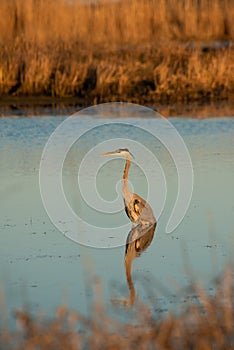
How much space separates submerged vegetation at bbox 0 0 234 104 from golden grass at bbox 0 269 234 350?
9.97 metres

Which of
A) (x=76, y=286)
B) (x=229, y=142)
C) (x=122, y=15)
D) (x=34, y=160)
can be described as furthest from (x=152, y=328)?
(x=122, y=15)

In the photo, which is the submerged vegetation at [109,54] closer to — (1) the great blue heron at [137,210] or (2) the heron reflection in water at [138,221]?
(2) the heron reflection in water at [138,221]

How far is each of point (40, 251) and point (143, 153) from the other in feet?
13.7

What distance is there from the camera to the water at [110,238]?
6.14 metres

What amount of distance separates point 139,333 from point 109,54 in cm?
1184

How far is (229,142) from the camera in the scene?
461 inches

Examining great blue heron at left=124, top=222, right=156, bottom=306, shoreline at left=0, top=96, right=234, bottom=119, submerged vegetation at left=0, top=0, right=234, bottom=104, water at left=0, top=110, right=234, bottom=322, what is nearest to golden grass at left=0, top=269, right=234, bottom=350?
water at left=0, top=110, right=234, bottom=322

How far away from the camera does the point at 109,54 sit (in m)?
16.5

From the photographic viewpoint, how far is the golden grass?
15.2 ft

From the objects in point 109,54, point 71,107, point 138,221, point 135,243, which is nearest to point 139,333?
point 135,243

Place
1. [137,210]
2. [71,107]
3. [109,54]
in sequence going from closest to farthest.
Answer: [137,210]
[71,107]
[109,54]

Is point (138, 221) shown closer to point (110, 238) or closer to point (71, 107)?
point (110, 238)

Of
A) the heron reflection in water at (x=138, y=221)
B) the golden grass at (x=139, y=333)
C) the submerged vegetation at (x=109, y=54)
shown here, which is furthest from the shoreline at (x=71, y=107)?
the golden grass at (x=139, y=333)

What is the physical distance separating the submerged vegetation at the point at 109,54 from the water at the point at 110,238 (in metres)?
3.47
